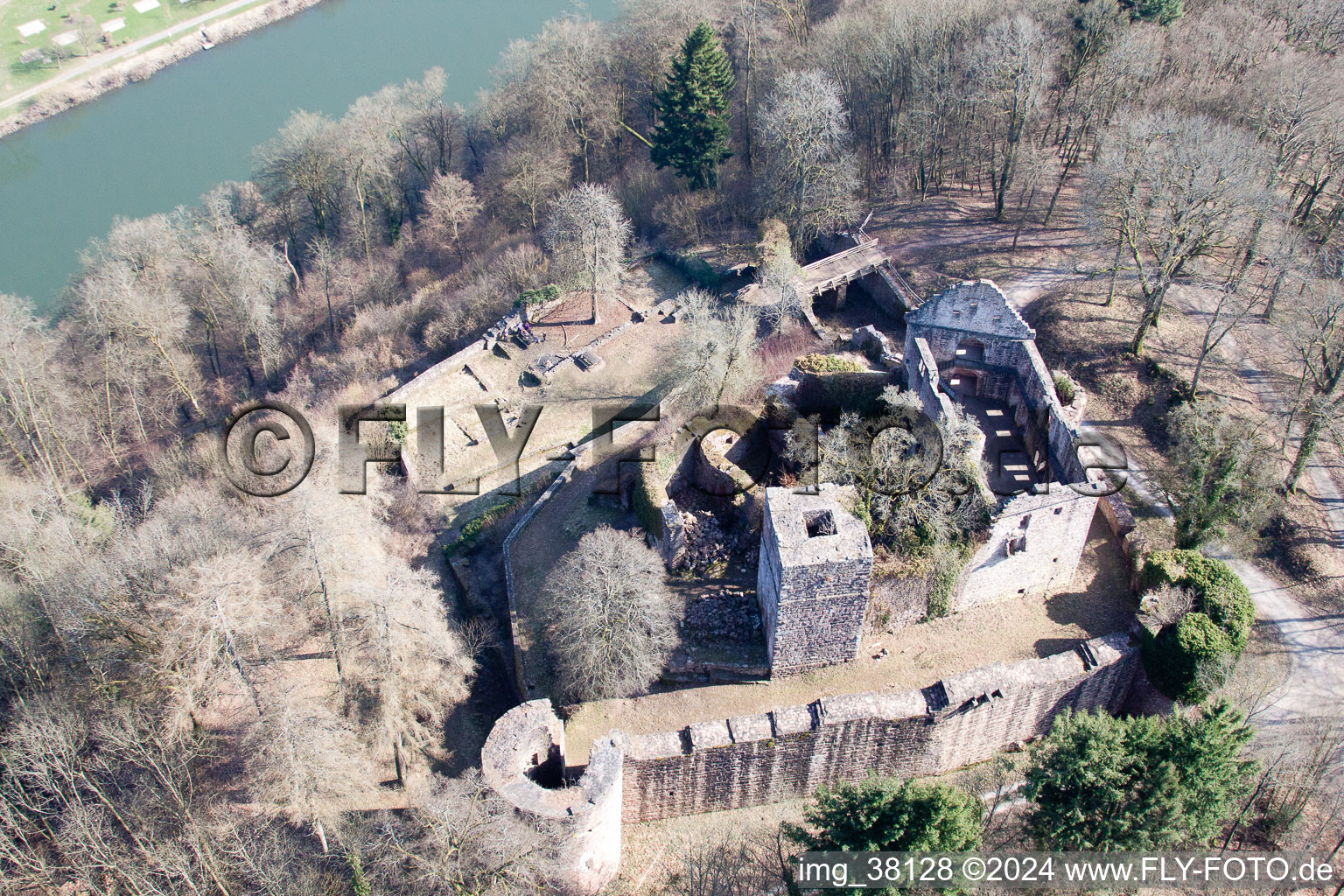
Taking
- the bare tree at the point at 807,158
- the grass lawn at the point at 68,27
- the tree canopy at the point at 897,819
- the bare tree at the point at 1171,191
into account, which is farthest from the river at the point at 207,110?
the tree canopy at the point at 897,819

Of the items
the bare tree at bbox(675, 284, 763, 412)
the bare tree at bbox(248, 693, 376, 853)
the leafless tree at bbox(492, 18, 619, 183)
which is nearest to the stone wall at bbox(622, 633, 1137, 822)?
the bare tree at bbox(248, 693, 376, 853)

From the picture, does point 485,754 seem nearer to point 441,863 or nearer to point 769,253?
point 441,863

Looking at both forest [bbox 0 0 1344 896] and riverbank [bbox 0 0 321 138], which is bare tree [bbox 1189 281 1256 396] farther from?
riverbank [bbox 0 0 321 138]

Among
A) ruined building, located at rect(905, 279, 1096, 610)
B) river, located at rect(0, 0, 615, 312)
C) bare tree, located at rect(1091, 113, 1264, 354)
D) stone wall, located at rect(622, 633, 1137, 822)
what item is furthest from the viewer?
river, located at rect(0, 0, 615, 312)

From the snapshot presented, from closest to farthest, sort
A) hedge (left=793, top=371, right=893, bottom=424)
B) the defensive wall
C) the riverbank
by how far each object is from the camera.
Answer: the defensive wall < hedge (left=793, top=371, right=893, bottom=424) < the riverbank

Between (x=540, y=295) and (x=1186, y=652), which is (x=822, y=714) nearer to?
(x=1186, y=652)

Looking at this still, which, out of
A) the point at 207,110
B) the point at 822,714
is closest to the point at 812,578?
the point at 822,714
